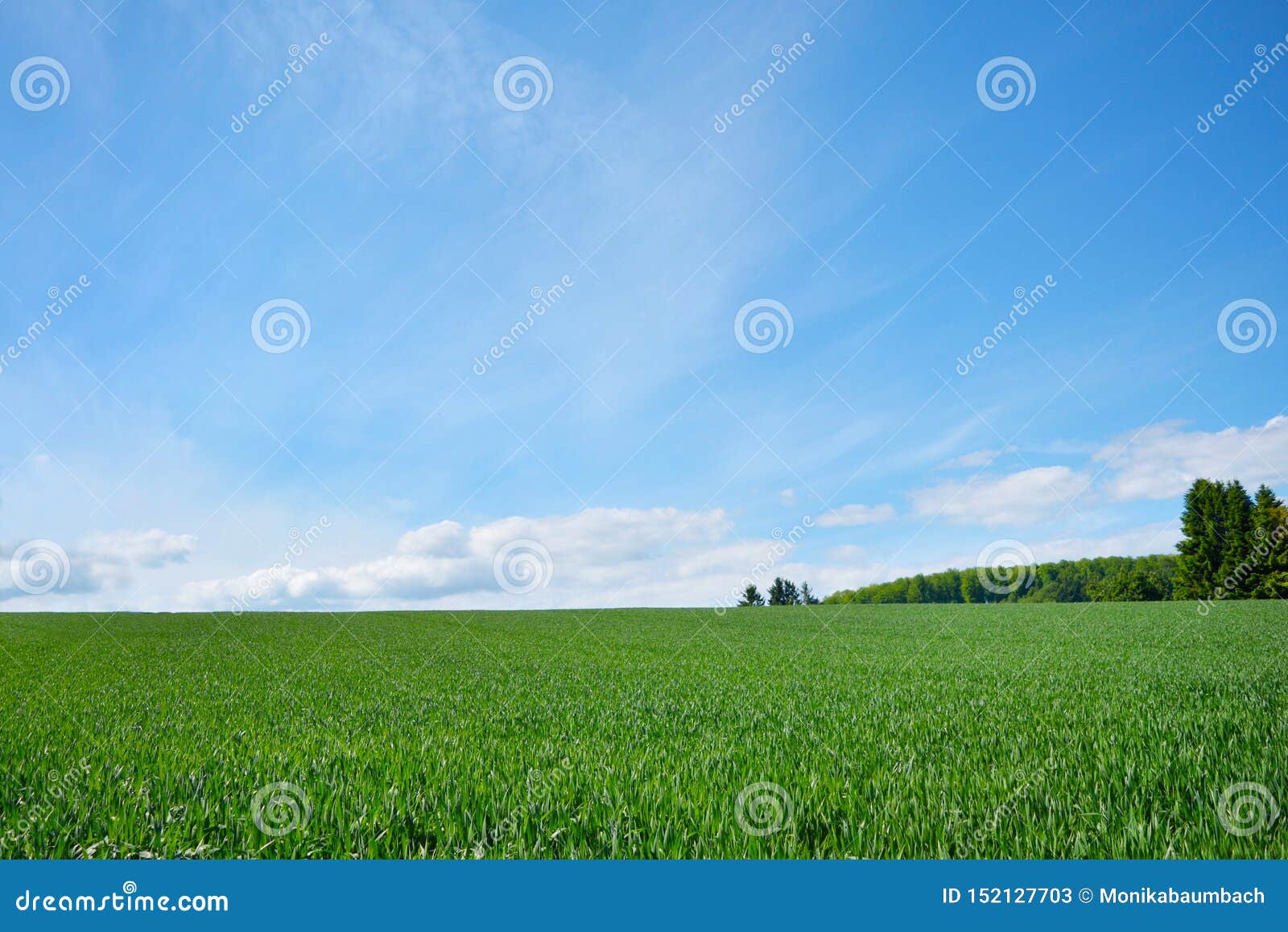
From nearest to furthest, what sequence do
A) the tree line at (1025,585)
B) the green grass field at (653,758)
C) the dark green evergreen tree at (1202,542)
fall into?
1. the green grass field at (653,758)
2. the dark green evergreen tree at (1202,542)
3. the tree line at (1025,585)

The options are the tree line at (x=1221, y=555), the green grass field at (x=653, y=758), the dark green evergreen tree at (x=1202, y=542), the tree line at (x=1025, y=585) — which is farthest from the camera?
the tree line at (x=1025, y=585)

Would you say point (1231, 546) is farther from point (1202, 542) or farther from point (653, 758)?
point (653, 758)

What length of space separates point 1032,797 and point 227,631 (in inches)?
1648

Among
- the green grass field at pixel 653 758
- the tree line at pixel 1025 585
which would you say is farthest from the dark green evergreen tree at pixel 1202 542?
the green grass field at pixel 653 758

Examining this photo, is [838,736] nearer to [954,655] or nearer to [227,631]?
[954,655]

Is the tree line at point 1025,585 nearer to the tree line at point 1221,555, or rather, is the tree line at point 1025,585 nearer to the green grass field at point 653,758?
the tree line at point 1221,555

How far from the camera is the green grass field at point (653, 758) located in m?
5.11

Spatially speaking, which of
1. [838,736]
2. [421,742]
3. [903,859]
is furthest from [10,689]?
[903,859]

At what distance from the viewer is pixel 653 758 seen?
7.57 meters

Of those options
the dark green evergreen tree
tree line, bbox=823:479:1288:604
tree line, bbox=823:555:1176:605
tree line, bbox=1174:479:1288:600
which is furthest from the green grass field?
tree line, bbox=823:555:1176:605

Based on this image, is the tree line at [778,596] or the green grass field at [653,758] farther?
the tree line at [778,596]

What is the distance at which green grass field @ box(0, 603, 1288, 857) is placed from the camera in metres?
5.11

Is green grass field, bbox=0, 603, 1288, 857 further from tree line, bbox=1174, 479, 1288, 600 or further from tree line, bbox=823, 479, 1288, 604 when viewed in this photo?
tree line, bbox=1174, 479, 1288, 600

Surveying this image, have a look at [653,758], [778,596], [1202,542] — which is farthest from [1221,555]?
[653,758]
